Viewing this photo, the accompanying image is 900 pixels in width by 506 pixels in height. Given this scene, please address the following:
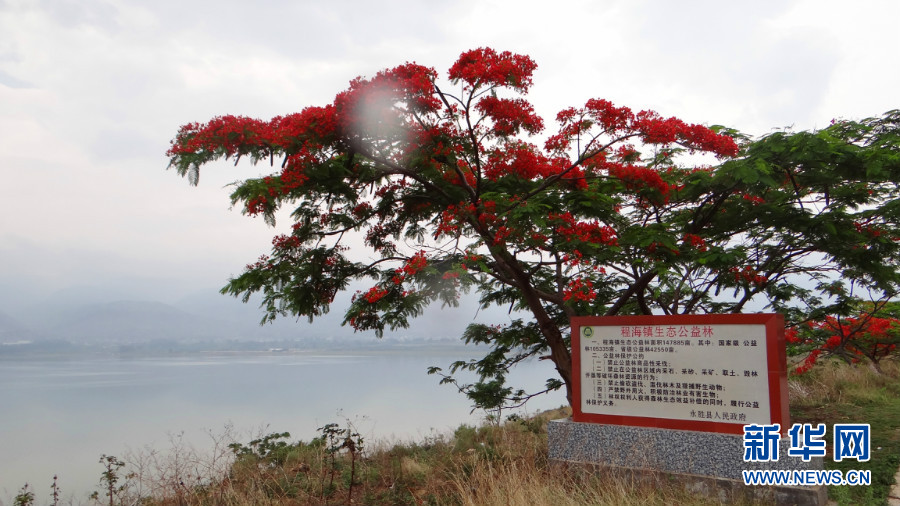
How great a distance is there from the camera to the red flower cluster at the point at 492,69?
6961mm

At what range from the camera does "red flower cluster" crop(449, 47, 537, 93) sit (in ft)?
22.8

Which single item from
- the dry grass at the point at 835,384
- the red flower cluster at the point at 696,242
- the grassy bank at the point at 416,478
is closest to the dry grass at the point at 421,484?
the grassy bank at the point at 416,478

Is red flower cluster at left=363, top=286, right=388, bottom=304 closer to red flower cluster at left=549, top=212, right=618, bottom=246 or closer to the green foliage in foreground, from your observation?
red flower cluster at left=549, top=212, right=618, bottom=246

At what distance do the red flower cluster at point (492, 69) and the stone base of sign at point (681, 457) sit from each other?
13.4ft

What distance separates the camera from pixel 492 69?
Answer: 6.99m

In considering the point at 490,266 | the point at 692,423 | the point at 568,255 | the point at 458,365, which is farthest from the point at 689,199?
the point at 458,365

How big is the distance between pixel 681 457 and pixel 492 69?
4766 millimetres

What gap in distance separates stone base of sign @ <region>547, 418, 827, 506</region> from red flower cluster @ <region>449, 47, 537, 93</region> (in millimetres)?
4080

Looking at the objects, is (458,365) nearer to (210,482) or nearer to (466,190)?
(466,190)

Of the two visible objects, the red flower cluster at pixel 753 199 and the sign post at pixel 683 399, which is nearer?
the sign post at pixel 683 399

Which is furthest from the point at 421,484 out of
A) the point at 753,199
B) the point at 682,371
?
the point at 753,199

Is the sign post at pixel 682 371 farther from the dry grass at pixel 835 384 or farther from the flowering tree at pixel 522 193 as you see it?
the dry grass at pixel 835 384

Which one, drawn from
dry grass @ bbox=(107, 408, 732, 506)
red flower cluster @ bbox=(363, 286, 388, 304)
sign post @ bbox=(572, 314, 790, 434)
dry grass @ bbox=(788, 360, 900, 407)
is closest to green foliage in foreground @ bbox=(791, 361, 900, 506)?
dry grass @ bbox=(788, 360, 900, 407)

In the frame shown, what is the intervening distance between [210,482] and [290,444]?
274cm
